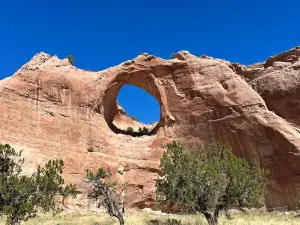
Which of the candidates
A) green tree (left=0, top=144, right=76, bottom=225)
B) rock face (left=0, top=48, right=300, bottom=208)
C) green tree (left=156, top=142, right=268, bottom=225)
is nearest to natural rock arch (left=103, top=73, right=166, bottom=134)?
rock face (left=0, top=48, right=300, bottom=208)

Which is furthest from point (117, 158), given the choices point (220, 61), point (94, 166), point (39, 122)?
point (220, 61)

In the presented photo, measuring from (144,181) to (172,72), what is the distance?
1357 centimetres

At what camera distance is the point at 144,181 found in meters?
37.1

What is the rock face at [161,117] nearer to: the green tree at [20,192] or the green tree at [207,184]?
the green tree at [207,184]

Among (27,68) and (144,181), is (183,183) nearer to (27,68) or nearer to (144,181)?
(144,181)

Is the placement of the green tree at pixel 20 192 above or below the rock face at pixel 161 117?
below

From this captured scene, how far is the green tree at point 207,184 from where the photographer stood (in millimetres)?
20312

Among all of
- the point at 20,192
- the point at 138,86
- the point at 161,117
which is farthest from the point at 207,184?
the point at 138,86

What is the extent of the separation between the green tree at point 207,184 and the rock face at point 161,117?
13033 millimetres

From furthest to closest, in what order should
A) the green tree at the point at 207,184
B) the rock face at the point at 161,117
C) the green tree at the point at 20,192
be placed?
the rock face at the point at 161,117 → the green tree at the point at 207,184 → the green tree at the point at 20,192

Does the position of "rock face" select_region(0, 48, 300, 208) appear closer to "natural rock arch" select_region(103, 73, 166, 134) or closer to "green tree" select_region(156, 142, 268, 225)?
"natural rock arch" select_region(103, 73, 166, 134)

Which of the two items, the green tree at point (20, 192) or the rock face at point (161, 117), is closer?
the green tree at point (20, 192)

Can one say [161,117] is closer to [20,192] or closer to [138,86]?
[138,86]

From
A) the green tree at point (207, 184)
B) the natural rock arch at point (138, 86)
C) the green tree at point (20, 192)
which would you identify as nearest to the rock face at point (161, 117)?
the natural rock arch at point (138, 86)
